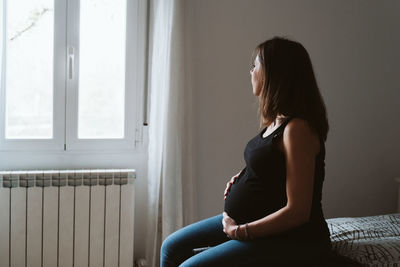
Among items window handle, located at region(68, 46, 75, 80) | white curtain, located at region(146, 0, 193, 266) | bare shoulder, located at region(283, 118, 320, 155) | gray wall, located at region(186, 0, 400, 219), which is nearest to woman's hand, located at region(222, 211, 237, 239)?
bare shoulder, located at region(283, 118, 320, 155)

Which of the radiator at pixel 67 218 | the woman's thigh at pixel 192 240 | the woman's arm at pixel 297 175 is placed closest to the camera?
the woman's arm at pixel 297 175

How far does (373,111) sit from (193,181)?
1404 mm

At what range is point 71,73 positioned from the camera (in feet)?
7.30

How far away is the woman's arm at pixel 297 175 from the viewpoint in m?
1.21

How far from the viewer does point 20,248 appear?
→ 204cm

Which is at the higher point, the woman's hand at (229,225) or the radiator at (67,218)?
the woman's hand at (229,225)

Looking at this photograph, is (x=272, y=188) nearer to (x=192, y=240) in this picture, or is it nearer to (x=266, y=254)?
(x=266, y=254)

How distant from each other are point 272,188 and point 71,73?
1.41 m

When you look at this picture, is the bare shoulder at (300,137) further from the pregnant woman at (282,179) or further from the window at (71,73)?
the window at (71,73)

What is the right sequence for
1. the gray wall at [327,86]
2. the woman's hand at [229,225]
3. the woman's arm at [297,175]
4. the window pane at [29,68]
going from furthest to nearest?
the gray wall at [327,86] < the window pane at [29,68] < the woman's hand at [229,225] < the woman's arm at [297,175]

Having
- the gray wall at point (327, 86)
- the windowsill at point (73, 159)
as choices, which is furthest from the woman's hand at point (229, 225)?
the windowsill at point (73, 159)

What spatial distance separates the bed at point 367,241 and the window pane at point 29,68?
1.59 metres

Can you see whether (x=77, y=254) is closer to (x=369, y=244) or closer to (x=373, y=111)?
(x=369, y=244)

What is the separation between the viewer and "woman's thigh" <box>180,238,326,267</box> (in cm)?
123
